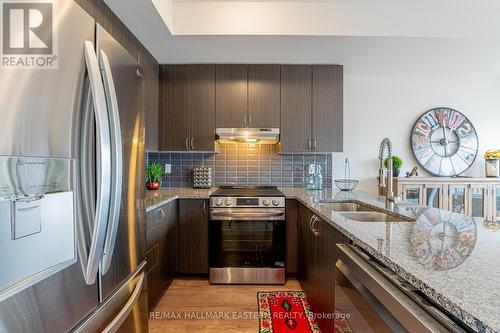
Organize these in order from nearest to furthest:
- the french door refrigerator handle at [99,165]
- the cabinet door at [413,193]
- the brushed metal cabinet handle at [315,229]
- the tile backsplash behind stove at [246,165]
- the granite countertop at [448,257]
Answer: the granite countertop at [448,257]
the french door refrigerator handle at [99,165]
the brushed metal cabinet handle at [315,229]
the cabinet door at [413,193]
the tile backsplash behind stove at [246,165]

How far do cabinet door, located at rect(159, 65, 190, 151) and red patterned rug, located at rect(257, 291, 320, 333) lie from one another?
1780 millimetres

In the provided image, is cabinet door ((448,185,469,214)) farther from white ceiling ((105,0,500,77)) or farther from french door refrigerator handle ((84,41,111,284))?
french door refrigerator handle ((84,41,111,284))

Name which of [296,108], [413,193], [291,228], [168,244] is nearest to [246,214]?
[291,228]

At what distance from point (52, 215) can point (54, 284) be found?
0.64ft

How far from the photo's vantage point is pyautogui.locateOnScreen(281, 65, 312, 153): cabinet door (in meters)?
2.96

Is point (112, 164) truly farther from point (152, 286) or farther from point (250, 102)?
point (250, 102)

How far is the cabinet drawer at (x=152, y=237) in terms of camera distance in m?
1.95

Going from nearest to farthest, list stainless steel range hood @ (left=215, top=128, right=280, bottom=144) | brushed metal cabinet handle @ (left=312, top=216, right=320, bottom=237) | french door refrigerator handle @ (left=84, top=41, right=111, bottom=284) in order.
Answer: french door refrigerator handle @ (left=84, top=41, right=111, bottom=284)
brushed metal cabinet handle @ (left=312, top=216, right=320, bottom=237)
stainless steel range hood @ (left=215, top=128, right=280, bottom=144)

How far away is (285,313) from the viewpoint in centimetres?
208

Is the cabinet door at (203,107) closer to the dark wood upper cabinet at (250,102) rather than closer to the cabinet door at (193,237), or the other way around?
the dark wood upper cabinet at (250,102)

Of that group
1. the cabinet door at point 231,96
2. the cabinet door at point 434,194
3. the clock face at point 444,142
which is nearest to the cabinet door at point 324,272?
the cabinet door at point 231,96

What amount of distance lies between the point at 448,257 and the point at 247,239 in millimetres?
1918

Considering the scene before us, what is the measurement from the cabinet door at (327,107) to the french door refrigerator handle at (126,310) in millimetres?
2255

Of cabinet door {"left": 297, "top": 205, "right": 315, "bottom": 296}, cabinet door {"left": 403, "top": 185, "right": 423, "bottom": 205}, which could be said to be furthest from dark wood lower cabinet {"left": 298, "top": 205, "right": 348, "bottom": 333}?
cabinet door {"left": 403, "top": 185, "right": 423, "bottom": 205}
